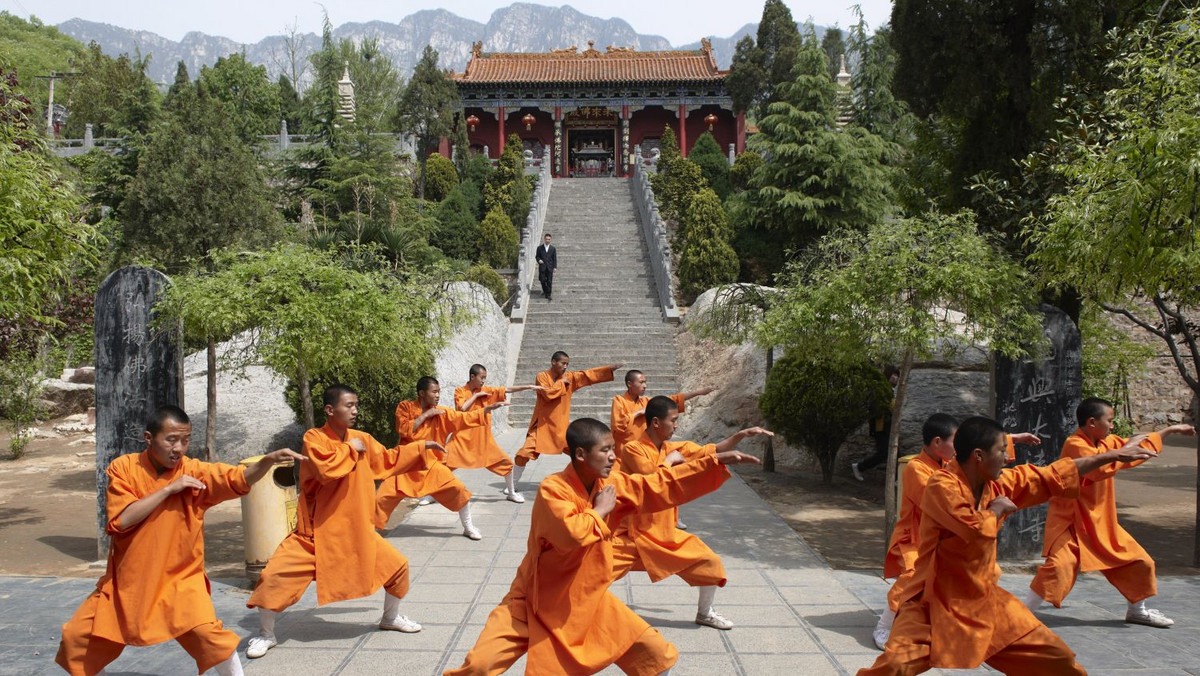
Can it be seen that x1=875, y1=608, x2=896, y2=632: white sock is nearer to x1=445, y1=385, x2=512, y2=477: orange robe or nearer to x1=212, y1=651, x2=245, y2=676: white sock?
x1=212, y1=651, x2=245, y2=676: white sock

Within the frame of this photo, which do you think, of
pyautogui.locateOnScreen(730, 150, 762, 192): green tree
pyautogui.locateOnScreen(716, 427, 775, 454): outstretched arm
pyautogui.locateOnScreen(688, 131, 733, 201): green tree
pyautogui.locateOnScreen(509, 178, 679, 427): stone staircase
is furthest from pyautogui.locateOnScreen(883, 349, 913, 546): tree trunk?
pyautogui.locateOnScreen(730, 150, 762, 192): green tree

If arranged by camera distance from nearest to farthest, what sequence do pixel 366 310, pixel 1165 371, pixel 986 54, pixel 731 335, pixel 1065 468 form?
1. pixel 1065 468
2. pixel 366 310
3. pixel 986 54
4. pixel 731 335
5. pixel 1165 371

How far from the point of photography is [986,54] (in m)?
10.4

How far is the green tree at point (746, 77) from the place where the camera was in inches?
1382

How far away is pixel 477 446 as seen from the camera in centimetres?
945

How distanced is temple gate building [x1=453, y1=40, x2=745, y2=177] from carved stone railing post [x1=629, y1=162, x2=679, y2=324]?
305 inches

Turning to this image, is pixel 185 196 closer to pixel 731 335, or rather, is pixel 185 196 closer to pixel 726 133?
pixel 731 335

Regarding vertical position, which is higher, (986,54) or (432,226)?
(986,54)

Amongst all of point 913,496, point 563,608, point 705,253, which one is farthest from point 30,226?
point 705,253

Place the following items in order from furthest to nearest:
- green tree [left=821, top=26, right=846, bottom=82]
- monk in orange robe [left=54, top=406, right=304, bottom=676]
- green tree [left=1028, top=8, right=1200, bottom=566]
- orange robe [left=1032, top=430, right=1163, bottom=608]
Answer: green tree [left=821, top=26, right=846, bottom=82] → green tree [left=1028, top=8, right=1200, bottom=566] → orange robe [left=1032, top=430, right=1163, bottom=608] → monk in orange robe [left=54, top=406, right=304, bottom=676]

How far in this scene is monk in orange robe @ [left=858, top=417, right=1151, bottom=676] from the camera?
3.95m

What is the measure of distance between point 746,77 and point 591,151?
7.63m

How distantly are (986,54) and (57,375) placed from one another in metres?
19.9

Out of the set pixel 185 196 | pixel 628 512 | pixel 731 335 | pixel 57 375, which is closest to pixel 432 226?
pixel 185 196
